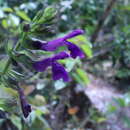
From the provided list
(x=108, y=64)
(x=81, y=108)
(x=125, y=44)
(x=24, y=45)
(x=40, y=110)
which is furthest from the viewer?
(x=108, y=64)

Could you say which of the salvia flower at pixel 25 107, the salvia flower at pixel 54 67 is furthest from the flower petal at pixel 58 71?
the salvia flower at pixel 25 107

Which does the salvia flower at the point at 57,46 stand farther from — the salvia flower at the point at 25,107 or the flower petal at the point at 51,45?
the salvia flower at the point at 25,107

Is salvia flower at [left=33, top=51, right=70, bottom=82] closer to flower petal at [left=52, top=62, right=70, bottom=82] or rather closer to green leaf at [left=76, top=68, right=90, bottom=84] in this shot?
flower petal at [left=52, top=62, right=70, bottom=82]

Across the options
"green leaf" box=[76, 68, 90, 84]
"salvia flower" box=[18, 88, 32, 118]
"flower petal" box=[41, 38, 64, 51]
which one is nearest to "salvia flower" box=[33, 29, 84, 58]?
"flower petal" box=[41, 38, 64, 51]

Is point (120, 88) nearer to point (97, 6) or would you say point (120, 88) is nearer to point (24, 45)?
point (97, 6)

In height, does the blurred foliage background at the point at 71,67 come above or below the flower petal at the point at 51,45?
below

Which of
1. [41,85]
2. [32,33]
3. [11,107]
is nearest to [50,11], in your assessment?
[32,33]

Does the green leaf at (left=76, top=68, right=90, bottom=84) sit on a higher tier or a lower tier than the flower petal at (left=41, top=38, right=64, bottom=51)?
lower

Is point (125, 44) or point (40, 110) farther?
point (125, 44)
